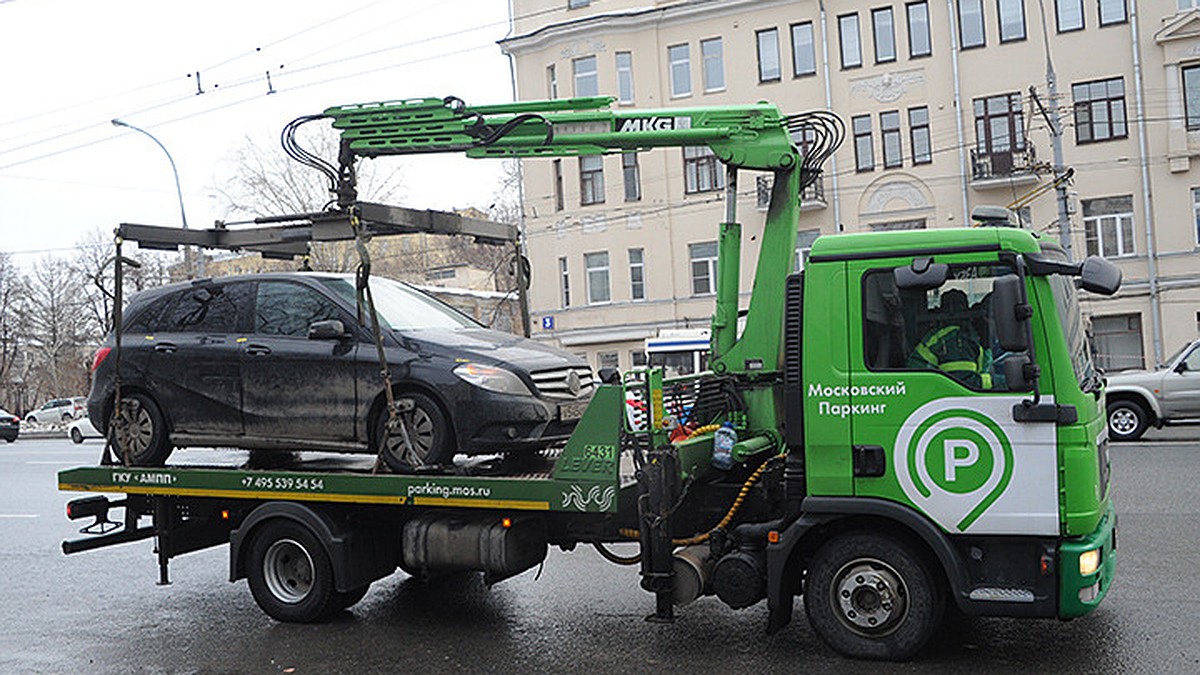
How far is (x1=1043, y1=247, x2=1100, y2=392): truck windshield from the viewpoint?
238 inches

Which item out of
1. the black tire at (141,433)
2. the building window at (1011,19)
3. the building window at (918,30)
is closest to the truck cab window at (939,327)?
the black tire at (141,433)

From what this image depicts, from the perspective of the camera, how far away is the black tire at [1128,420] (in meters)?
18.2

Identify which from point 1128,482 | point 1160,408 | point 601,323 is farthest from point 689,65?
point 1128,482

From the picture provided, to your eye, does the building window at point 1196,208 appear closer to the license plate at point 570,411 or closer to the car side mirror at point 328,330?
the license plate at point 570,411

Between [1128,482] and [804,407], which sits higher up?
[804,407]

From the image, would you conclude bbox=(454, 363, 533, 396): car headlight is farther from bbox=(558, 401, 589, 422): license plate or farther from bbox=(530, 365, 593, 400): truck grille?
bbox=(558, 401, 589, 422): license plate

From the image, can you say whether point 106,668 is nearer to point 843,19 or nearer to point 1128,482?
point 1128,482

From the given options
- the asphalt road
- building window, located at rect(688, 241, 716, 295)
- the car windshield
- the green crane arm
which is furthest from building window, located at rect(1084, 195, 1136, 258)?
the car windshield

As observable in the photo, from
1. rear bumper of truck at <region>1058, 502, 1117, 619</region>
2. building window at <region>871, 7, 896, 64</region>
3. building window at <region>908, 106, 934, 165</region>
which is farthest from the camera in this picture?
building window at <region>871, 7, 896, 64</region>

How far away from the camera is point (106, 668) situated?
7.24 m

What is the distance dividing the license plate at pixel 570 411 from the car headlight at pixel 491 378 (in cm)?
32

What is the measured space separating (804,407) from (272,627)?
13.8 feet

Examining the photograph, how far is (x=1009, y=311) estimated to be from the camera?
5.63 m

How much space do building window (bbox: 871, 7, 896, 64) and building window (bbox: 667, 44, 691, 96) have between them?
5864 millimetres
